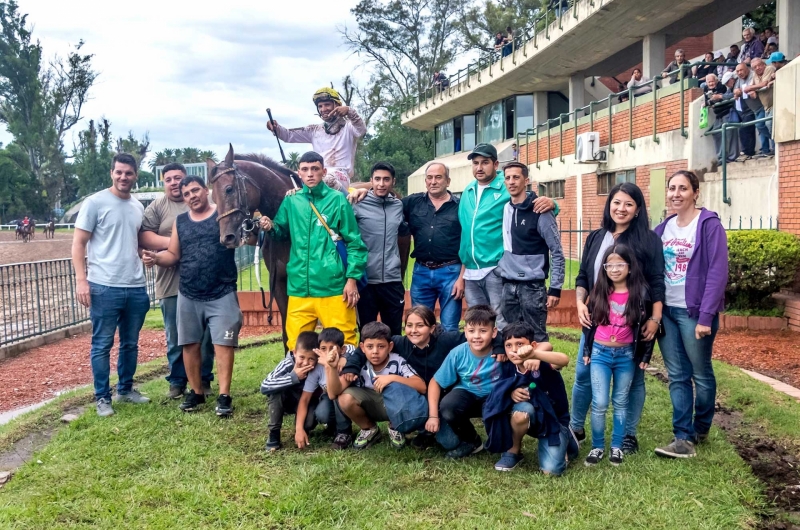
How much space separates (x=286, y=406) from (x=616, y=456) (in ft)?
8.04

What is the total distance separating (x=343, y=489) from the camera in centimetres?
416

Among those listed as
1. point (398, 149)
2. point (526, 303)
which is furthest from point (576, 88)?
point (526, 303)

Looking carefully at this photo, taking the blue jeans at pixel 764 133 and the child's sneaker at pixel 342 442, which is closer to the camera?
the child's sneaker at pixel 342 442

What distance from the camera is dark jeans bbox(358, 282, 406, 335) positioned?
18.7 ft

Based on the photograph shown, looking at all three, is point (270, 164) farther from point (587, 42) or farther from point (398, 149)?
point (398, 149)

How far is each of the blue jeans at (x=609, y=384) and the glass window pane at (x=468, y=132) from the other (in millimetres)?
30602

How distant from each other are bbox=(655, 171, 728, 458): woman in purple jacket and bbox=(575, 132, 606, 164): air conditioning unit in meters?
14.7

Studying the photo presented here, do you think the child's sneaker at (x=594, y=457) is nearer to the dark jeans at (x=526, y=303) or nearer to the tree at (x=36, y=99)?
the dark jeans at (x=526, y=303)

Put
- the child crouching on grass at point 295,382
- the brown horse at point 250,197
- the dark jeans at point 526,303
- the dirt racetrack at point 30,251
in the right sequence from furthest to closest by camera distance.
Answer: the dirt racetrack at point 30,251, the brown horse at point 250,197, the dark jeans at point 526,303, the child crouching on grass at point 295,382

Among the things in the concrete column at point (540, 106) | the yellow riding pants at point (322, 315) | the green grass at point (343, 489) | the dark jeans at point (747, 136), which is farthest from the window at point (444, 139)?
the green grass at point (343, 489)

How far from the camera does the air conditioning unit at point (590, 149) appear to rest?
1873 centimetres

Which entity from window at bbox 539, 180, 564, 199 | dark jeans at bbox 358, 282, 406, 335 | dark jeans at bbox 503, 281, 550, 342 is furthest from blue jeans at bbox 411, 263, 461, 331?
window at bbox 539, 180, 564, 199

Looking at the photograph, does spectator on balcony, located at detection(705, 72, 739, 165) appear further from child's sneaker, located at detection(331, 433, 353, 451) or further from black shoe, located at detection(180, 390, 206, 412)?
black shoe, located at detection(180, 390, 206, 412)

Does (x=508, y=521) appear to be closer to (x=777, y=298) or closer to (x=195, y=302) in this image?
(x=195, y=302)
